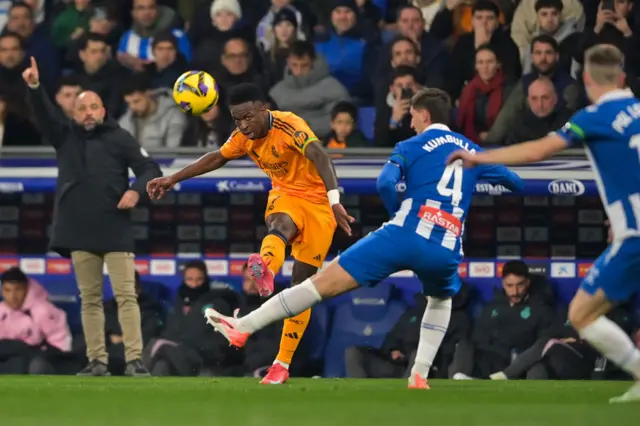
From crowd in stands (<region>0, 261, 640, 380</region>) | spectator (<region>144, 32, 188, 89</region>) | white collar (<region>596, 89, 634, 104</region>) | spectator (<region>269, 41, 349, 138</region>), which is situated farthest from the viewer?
spectator (<region>144, 32, 188, 89</region>)

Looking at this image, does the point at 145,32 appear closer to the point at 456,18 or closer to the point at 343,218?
the point at 456,18

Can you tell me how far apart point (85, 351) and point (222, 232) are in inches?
64.7

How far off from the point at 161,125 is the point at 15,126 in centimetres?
138

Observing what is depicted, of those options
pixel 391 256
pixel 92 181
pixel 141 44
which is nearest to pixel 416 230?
pixel 391 256

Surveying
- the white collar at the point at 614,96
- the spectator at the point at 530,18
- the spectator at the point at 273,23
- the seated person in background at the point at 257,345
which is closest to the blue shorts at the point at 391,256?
the white collar at the point at 614,96

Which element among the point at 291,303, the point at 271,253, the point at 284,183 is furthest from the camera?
the point at 284,183

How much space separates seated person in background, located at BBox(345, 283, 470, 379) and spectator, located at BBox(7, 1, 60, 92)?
4.47m

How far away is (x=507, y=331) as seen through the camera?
42.5 ft

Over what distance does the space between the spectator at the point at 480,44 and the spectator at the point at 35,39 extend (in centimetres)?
414

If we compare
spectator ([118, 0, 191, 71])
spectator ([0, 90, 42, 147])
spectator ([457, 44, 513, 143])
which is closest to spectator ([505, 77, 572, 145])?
spectator ([457, 44, 513, 143])

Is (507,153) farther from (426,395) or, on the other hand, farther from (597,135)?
(426,395)

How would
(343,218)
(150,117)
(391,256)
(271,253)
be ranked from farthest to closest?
(150,117), (271,253), (343,218), (391,256)

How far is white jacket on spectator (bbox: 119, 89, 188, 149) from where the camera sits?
14164 millimetres

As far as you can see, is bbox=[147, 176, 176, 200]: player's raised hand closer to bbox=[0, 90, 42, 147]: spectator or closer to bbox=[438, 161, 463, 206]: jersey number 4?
bbox=[438, 161, 463, 206]: jersey number 4
